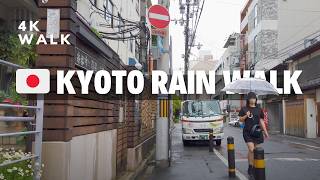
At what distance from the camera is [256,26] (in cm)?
5244

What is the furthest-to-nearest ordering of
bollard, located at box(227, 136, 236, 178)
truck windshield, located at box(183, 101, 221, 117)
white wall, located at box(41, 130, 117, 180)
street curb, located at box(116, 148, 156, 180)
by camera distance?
truck windshield, located at box(183, 101, 221, 117) < bollard, located at box(227, 136, 236, 178) < street curb, located at box(116, 148, 156, 180) < white wall, located at box(41, 130, 117, 180)

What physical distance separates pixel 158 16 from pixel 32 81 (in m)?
7.93

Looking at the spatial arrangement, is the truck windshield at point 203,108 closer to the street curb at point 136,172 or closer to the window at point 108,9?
the street curb at point 136,172

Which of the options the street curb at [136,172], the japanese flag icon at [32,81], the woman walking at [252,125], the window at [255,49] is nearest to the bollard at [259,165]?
the woman walking at [252,125]

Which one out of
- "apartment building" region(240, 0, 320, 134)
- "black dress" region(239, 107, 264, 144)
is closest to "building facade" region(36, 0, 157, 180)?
"black dress" region(239, 107, 264, 144)

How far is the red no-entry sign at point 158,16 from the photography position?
43.3ft

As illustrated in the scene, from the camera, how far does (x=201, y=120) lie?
2178 centimetres

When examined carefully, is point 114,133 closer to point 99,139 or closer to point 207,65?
point 99,139

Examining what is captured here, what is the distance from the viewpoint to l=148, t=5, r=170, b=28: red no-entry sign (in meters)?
13.2

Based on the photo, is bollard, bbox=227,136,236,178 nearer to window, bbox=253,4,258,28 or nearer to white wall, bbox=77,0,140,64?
white wall, bbox=77,0,140,64

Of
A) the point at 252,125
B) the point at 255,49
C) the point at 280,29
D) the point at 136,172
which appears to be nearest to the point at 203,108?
the point at 136,172

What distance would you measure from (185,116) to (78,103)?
1582 centimetres

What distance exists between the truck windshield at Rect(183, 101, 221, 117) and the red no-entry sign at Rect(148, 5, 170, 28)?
9486 mm

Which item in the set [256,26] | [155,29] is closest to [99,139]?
[155,29]
